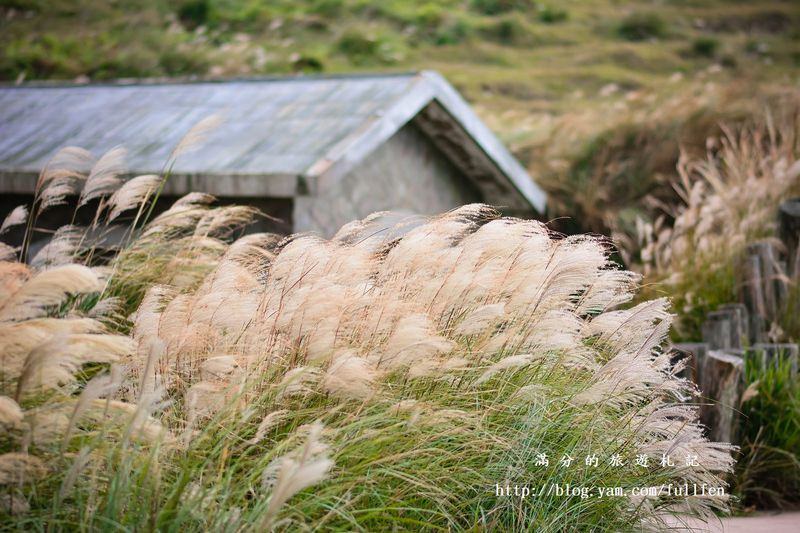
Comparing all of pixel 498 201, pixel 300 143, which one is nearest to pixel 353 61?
pixel 498 201

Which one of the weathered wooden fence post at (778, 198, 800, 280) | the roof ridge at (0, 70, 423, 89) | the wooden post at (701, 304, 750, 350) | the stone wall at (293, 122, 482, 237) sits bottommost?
the wooden post at (701, 304, 750, 350)

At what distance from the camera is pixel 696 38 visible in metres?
25.9

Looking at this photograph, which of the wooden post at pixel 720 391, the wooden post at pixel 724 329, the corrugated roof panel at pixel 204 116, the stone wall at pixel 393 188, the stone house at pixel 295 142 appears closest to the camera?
the wooden post at pixel 720 391

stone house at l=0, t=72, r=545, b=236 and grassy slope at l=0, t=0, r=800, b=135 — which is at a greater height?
grassy slope at l=0, t=0, r=800, b=135

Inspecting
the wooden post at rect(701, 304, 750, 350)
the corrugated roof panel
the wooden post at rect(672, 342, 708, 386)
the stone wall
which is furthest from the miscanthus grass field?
the stone wall

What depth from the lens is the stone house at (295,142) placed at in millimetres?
6871

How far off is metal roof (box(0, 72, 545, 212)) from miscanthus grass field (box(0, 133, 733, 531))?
255 centimetres

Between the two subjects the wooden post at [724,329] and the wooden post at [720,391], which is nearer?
the wooden post at [720,391]

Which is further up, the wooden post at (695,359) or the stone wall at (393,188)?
the stone wall at (393,188)

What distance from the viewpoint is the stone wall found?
7.40 m

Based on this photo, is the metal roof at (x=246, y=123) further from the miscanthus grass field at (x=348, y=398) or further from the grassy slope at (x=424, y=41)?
the grassy slope at (x=424, y=41)

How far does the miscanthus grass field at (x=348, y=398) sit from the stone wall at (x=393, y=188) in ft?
10.1

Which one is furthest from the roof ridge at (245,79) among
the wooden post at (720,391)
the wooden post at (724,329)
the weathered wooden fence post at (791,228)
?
the wooden post at (720,391)

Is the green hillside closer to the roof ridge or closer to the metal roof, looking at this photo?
the roof ridge
